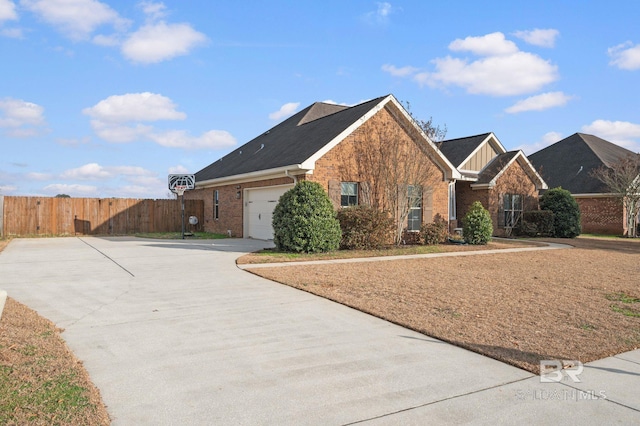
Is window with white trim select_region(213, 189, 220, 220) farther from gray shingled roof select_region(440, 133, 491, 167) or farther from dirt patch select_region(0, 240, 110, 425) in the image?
dirt patch select_region(0, 240, 110, 425)

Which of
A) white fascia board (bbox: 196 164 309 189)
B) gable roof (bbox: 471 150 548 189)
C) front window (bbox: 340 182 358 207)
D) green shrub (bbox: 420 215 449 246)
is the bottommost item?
green shrub (bbox: 420 215 449 246)

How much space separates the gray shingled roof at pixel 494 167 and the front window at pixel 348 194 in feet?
32.1

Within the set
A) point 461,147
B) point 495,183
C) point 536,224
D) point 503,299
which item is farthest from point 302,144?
point 536,224

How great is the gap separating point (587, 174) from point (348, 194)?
20187 millimetres

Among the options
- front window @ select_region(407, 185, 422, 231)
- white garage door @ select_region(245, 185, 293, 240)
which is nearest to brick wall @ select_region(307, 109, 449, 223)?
front window @ select_region(407, 185, 422, 231)

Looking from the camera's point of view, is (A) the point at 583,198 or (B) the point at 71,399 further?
(A) the point at 583,198

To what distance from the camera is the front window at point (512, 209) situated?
2408 cm

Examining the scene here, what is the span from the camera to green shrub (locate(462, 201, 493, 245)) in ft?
59.8

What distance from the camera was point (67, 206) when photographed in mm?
22656

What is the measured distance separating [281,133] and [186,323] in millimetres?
19215

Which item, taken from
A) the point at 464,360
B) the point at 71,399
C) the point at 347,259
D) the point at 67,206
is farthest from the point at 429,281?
the point at 67,206

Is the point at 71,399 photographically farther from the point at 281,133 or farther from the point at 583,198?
the point at 583,198

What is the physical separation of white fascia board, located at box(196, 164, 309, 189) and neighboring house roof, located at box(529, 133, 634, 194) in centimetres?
1776

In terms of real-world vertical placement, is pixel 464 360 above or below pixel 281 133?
below
